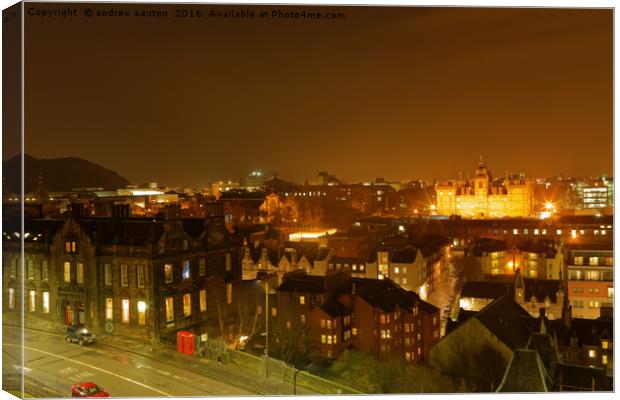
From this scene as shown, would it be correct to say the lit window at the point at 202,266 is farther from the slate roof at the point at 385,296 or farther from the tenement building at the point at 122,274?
the slate roof at the point at 385,296

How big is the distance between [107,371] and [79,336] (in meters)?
1.22

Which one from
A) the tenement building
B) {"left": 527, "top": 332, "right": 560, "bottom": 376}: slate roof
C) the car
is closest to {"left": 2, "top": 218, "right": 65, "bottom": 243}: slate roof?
the tenement building

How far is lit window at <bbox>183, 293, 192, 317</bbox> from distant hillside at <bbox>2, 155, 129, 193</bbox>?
8.67 ft

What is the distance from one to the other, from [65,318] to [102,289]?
2.44 ft

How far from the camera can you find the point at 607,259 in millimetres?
14977

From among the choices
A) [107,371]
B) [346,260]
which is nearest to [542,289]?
[346,260]

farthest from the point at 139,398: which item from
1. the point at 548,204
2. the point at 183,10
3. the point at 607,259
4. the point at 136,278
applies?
the point at 548,204

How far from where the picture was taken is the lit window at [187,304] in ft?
29.1

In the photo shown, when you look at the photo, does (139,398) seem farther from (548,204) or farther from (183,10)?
(548,204)

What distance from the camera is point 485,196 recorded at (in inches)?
1709

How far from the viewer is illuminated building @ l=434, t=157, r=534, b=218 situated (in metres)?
42.3

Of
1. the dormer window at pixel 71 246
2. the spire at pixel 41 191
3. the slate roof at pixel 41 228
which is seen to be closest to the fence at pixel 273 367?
the dormer window at pixel 71 246

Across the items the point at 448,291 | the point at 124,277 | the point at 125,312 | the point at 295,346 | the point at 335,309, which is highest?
the point at 124,277

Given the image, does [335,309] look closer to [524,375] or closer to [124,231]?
[124,231]
